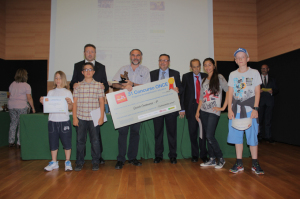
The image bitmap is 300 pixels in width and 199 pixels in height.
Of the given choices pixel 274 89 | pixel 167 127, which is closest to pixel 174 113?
pixel 167 127

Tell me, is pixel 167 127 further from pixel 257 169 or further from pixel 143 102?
pixel 257 169

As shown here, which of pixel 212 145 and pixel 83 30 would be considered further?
pixel 83 30

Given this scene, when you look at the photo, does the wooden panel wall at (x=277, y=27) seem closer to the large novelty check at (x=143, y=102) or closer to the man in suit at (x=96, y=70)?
the large novelty check at (x=143, y=102)

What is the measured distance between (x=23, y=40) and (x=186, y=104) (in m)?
5.39

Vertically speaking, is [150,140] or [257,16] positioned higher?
[257,16]

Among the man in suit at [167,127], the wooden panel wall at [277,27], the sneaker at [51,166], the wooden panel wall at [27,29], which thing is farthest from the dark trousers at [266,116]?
the wooden panel wall at [27,29]

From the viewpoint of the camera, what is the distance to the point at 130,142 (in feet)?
10.2

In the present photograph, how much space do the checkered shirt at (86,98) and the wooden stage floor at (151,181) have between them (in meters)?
0.80

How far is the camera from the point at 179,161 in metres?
3.27

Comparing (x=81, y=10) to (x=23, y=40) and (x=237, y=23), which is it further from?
(x=237, y=23)

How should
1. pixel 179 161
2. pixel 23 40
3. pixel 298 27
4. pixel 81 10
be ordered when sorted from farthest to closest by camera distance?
pixel 23 40
pixel 81 10
pixel 298 27
pixel 179 161

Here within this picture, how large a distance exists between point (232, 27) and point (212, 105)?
440cm

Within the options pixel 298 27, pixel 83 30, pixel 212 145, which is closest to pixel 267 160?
pixel 212 145

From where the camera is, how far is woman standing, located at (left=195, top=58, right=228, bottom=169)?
2875 mm
